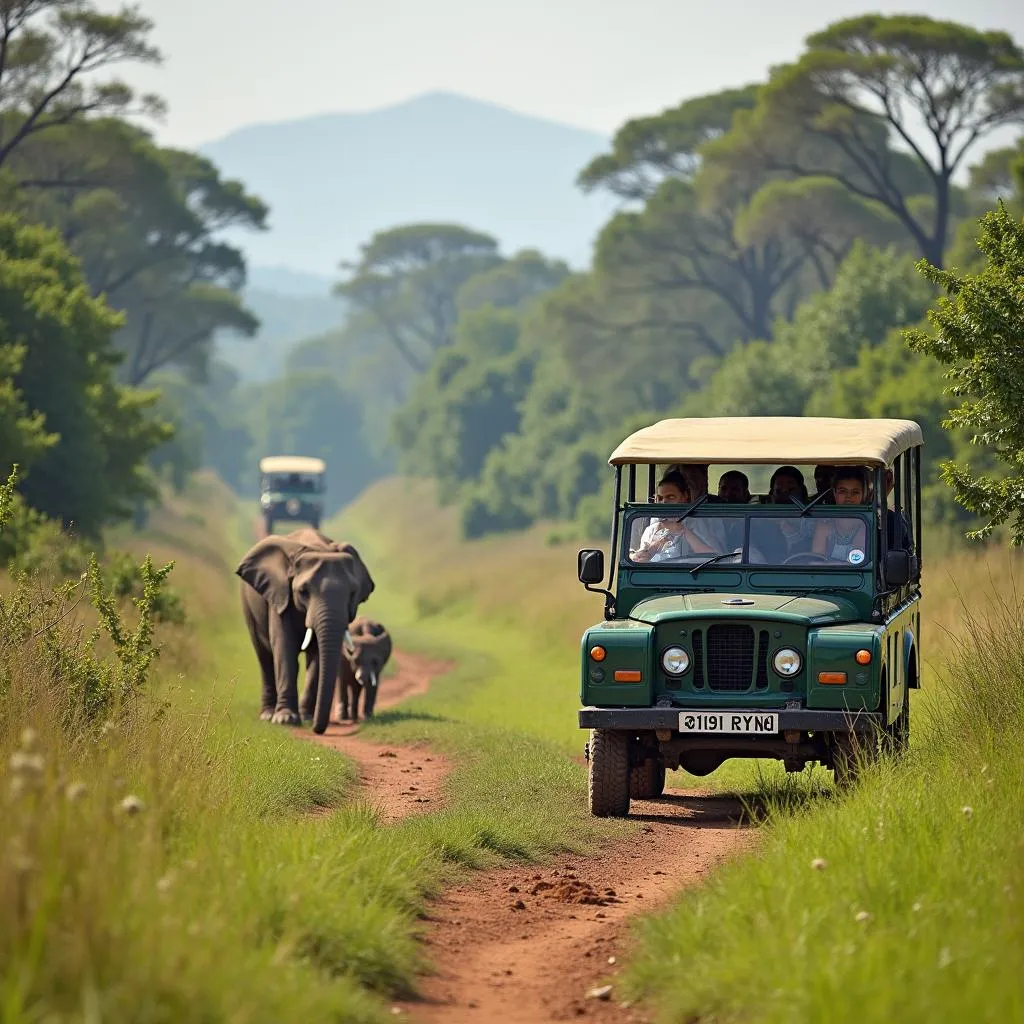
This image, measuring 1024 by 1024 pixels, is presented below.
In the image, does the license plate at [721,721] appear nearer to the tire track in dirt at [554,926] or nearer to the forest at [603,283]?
the tire track in dirt at [554,926]

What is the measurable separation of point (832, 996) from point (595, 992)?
185cm

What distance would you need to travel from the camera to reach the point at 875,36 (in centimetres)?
4303

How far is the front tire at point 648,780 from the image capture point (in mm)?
13328

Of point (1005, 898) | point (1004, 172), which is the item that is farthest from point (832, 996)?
point (1004, 172)

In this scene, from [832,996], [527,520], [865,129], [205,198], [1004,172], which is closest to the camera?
[832,996]

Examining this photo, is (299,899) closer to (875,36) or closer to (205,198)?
(875,36)

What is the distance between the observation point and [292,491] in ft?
214

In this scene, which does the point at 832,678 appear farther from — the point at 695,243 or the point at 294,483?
the point at 294,483

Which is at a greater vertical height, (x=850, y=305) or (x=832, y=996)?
(x=850, y=305)

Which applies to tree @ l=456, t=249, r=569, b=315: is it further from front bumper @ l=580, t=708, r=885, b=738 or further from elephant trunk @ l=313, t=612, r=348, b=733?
front bumper @ l=580, t=708, r=885, b=738

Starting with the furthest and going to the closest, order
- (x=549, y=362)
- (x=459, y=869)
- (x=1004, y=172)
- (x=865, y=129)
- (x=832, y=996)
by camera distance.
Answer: (x=549, y=362) → (x=1004, y=172) → (x=865, y=129) → (x=459, y=869) → (x=832, y=996)

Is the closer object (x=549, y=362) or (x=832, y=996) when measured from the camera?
(x=832, y=996)

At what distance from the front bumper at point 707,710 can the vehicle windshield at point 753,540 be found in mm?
1535

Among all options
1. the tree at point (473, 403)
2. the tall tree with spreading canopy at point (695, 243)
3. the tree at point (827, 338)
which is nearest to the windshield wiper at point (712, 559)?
the tree at point (827, 338)
